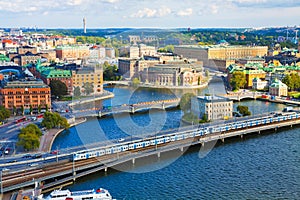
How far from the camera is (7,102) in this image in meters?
22.9

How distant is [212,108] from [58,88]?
1052 cm

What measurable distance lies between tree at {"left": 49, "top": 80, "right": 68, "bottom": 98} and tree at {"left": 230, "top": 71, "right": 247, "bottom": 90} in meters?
12.1

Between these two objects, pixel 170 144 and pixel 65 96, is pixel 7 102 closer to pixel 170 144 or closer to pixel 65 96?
pixel 65 96

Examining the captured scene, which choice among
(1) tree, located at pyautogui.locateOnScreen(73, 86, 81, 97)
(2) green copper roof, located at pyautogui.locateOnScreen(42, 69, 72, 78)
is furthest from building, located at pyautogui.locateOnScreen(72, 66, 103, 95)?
(1) tree, located at pyautogui.locateOnScreen(73, 86, 81, 97)

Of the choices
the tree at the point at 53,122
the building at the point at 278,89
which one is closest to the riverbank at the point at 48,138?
the tree at the point at 53,122

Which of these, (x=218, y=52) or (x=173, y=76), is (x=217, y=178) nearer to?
(x=173, y=76)

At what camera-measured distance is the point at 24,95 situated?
2311cm

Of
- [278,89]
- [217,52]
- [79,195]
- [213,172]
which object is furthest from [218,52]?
[79,195]

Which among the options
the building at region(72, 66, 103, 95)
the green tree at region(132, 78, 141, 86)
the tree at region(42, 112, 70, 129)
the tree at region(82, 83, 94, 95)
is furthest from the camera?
the green tree at region(132, 78, 141, 86)

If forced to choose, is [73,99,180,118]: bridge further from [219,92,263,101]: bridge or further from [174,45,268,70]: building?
[174,45,268,70]: building

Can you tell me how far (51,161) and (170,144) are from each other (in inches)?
170

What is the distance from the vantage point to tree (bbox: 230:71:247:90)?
32.2 metres

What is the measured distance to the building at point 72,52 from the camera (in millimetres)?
52188

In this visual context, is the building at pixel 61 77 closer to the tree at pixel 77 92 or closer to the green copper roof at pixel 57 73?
the green copper roof at pixel 57 73
